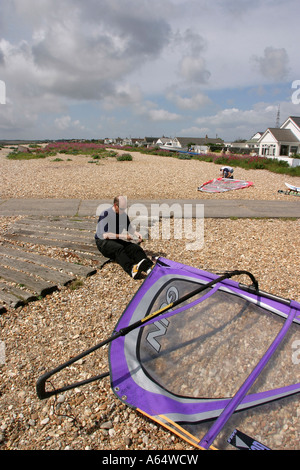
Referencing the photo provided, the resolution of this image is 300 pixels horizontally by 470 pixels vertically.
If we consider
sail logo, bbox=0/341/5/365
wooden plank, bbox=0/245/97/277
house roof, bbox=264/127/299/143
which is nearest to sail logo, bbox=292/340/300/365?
sail logo, bbox=0/341/5/365

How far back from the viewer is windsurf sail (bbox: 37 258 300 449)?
2.19 m

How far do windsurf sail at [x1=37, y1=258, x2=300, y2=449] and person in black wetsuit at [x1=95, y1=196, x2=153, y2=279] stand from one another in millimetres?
2136

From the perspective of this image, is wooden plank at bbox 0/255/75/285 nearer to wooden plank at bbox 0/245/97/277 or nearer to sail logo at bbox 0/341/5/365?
wooden plank at bbox 0/245/97/277

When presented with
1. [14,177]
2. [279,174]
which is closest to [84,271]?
[14,177]

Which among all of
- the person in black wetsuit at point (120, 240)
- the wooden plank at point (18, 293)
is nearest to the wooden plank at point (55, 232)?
the person in black wetsuit at point (120, 240)

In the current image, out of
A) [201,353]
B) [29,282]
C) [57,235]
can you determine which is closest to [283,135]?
[57,235]

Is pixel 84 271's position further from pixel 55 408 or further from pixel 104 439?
pixel 104 439

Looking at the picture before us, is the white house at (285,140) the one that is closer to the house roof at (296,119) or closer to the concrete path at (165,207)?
the house roof at (296,119)

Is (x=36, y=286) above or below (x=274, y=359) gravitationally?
below

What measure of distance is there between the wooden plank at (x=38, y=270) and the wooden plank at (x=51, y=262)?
0.14m

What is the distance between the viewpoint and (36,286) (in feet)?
15.1

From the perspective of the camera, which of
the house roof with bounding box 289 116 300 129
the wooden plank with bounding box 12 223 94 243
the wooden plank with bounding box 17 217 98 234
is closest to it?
the wooden plank with bounding box 12 223 94 243

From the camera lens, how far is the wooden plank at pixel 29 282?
453 cm

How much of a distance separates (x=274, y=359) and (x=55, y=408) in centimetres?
197
